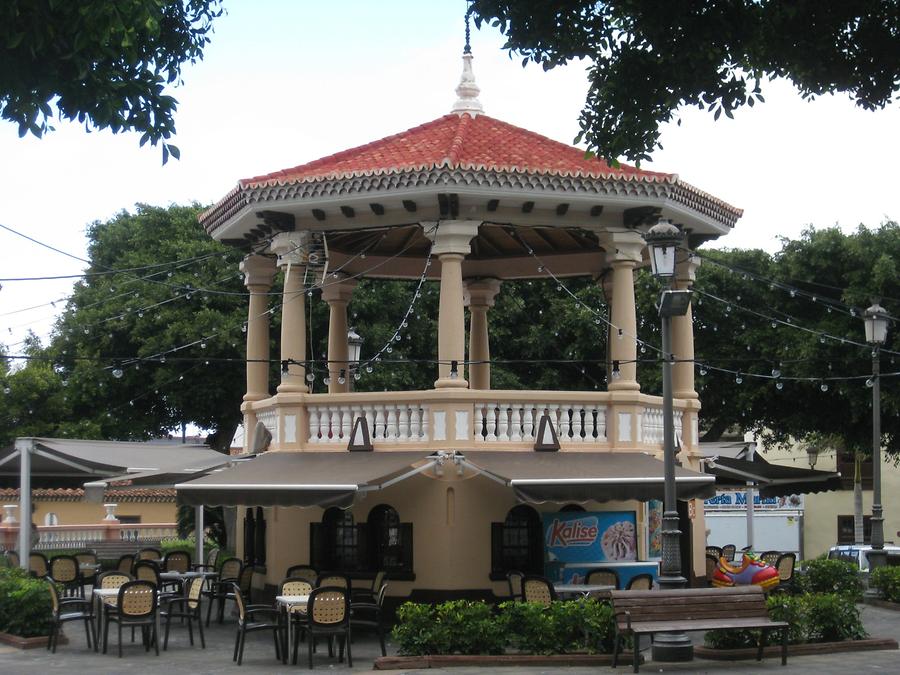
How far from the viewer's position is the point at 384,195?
1966cm

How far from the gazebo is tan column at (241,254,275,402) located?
3.36 ft

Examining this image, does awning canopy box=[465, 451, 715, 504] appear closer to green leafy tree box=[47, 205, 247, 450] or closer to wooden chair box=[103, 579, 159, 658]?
wooden chair box=[103, 579, 159, 658]

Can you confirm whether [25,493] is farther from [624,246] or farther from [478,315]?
[624,246]

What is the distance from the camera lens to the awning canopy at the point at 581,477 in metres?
17.8

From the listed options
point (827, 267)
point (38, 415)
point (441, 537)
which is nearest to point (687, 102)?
point (441, 537)

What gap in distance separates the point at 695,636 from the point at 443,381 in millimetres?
5267

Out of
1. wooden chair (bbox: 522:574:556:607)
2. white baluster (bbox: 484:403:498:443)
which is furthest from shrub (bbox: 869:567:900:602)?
wooden chair (bbox: 522:574:556:607)

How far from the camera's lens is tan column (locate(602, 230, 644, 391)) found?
20.5m

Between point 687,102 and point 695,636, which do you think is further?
point 695,636

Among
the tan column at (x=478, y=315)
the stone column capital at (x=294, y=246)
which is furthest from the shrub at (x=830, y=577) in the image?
the stone column capital at (x=294, y=246)

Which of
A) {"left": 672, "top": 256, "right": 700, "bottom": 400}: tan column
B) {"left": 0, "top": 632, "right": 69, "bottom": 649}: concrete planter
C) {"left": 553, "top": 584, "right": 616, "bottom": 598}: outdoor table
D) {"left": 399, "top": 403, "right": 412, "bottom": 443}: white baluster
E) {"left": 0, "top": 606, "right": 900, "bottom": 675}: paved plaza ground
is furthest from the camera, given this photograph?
{"left": 672, "top": 256, "right": 700, "bottom": 400}: tan column

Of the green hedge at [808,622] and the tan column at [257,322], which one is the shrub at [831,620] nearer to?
the green hedge at [808,622]

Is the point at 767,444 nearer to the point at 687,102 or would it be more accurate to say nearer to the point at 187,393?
the point at 187,393

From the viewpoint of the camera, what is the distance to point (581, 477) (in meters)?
18.2
